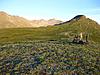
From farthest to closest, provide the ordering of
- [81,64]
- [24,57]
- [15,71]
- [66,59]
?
1. [24,57]
2. [66,59]
3. [81,64]
4. [15,71]

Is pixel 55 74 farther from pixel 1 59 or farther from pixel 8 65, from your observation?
pixel 1 59

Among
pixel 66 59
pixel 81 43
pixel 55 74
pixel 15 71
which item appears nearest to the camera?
pixel 55 74

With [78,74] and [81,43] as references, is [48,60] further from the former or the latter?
[81,43]

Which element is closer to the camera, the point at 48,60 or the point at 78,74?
the point at 78,74

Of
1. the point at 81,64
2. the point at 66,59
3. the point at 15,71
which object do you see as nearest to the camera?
the point at 15,71

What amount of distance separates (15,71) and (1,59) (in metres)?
9.36

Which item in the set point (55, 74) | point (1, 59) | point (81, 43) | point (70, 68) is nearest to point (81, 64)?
point (70, 68)

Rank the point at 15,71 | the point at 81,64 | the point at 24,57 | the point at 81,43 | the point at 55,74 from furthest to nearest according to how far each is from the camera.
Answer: the point at 81,43
the point at 24,57
the point at 81,64
the point at 15,71
the point at 55,74

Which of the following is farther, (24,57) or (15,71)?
(24,57)

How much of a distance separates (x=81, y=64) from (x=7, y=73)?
11.7m

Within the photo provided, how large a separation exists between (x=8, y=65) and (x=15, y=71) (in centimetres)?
403

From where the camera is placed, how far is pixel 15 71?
3388cm

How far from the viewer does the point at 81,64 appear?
3666 centimetres

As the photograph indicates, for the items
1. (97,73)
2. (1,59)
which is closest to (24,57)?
(1,59)
